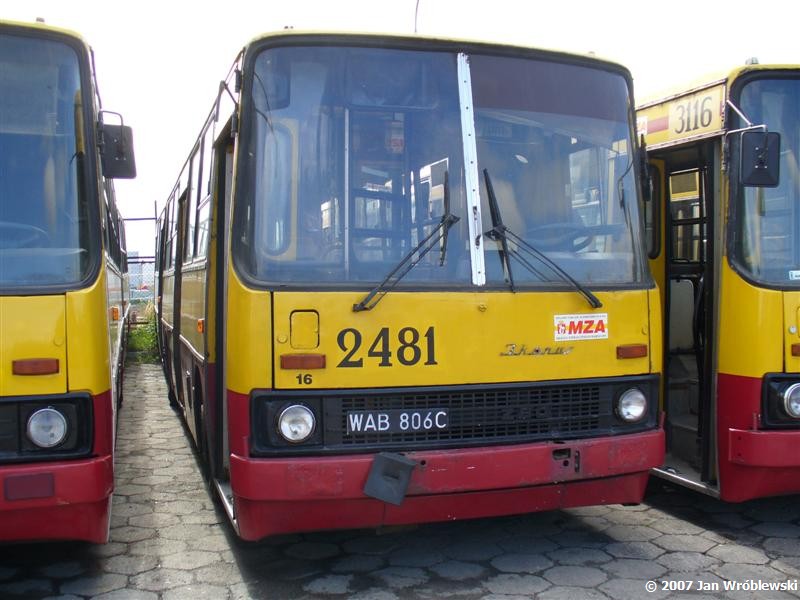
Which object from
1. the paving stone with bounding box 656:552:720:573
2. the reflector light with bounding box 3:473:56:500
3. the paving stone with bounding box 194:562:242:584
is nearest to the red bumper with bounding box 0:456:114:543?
the reflector light with bounding box 3:473:56:500

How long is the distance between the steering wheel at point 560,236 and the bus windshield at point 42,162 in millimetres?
2207

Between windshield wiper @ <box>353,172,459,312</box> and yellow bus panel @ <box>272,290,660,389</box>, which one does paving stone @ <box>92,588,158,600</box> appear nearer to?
yellow bus panel @ <box>272,290,660,389</box>

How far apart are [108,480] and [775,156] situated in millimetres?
3715

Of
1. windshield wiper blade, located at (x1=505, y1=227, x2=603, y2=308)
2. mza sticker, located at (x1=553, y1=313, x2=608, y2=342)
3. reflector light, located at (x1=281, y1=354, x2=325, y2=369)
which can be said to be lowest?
reflector light, located at (x1=281, y1=354, x2=325, y2=369)

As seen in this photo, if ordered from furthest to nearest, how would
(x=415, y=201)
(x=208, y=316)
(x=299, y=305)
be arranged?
(x=208, y=316), (x=415, y=201), (x=299, y=305)

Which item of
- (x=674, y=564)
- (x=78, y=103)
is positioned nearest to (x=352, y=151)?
(x=78, y=103)

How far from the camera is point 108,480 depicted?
3.78 metres

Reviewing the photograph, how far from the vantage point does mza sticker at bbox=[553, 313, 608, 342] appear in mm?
4289

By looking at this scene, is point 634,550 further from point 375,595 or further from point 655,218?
point 655,218

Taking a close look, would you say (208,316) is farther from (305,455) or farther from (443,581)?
(443,581)

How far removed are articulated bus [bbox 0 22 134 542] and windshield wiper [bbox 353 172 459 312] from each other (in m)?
1.24

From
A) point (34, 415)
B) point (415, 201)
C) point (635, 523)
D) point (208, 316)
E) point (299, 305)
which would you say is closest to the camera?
point (34, 415)

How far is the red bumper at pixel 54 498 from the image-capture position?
11.6ft

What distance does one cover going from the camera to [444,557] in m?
4.66
